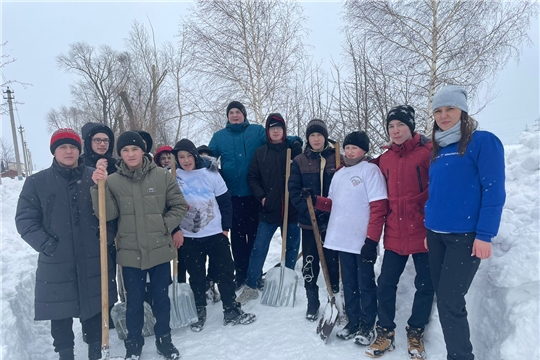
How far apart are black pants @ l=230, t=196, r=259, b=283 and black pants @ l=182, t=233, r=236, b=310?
2.53ft

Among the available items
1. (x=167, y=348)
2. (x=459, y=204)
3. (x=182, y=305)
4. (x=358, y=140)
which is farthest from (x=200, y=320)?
(x=459, y=204)

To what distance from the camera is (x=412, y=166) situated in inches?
104

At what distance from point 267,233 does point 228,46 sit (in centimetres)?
912

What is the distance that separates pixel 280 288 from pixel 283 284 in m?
0.06

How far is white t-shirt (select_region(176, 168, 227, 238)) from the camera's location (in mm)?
3414

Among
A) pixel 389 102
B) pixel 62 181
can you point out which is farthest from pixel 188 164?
pixel 389 102

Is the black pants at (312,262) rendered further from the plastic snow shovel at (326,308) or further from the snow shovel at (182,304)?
the snow shovel at (182,304)

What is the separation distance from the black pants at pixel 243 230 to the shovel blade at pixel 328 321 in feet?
4.82

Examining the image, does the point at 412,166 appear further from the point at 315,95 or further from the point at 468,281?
the point at 315,95

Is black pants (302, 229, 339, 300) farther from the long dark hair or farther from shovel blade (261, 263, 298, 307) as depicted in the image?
the long dark hair

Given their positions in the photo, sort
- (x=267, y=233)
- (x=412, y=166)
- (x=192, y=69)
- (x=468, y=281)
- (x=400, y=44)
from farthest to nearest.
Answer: (x=192, y=69)
(x=400, y=44)
(x=267, y=233)
(x=412, y=166)
(x=468, y=281)

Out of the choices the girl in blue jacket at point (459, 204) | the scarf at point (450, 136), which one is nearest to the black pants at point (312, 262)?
the girl in blue jacket at point (459, 204)

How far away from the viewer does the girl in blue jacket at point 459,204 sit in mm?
2137

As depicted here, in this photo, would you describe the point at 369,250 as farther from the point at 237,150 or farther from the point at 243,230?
the point at 237,150
